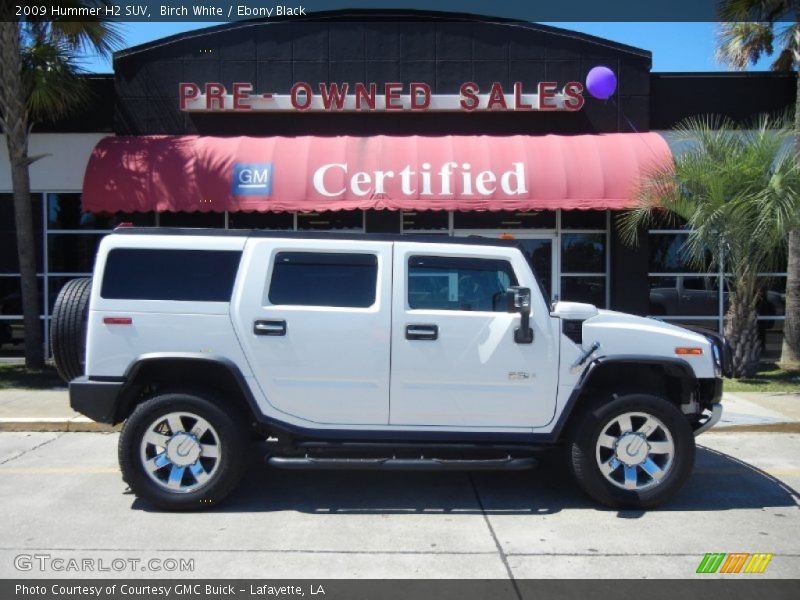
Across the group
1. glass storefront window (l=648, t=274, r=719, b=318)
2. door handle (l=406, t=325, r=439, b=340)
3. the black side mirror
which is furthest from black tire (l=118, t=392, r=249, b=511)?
glass storefront window (l=648, t=274, r=719, b=318)

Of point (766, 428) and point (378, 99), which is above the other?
point (378, 99)

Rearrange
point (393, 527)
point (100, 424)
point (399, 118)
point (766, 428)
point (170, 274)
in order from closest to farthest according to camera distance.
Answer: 1. point (393, 527)
2. point (170, 274)
3. point (766, 428)
4. point (100, 424)
5. point (399, 118)

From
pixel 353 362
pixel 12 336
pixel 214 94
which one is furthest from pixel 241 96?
pixel 353 362

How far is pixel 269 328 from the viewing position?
5371mm

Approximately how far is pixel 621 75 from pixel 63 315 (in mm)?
10956

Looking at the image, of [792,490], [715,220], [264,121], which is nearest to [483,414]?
[792,490]

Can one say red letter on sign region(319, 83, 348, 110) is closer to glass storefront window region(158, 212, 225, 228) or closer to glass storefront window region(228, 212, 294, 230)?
glass storefront window region(228, 212, 294, 230)

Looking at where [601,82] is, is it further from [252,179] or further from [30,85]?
[30,85]

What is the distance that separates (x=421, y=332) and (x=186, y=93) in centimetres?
954

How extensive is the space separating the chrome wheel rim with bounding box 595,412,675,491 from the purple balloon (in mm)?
8971

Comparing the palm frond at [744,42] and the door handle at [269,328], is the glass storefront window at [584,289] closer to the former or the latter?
the palm frond at [744,42]

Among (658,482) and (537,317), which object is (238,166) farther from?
(658,482)

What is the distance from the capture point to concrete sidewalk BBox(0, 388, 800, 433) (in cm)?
846

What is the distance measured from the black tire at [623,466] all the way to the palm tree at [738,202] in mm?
6052
